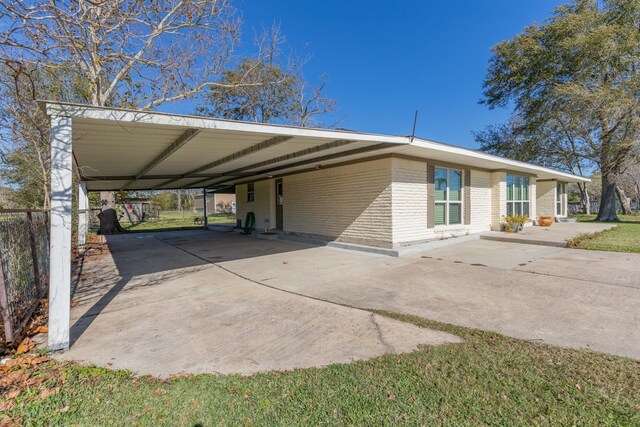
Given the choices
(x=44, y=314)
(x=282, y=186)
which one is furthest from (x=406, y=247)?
(x=44, y=314)

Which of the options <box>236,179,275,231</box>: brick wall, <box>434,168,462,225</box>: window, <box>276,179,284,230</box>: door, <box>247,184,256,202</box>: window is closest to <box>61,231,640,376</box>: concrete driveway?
<box>434,168,462,225</box>: window

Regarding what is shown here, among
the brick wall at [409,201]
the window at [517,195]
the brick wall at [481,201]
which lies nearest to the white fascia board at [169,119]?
the brick wall at [409,201]

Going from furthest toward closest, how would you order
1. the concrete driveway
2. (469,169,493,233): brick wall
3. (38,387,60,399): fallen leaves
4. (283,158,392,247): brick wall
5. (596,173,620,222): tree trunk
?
1. (596,173,620,222): tree trunk
2. (469,169,493,233): brick wall
3. (283,158,392,247): brick wall
4. the concrete driveway
5. (38,387,60,399): fallen leaves

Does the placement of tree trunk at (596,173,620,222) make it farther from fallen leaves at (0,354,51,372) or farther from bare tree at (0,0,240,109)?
fallen leaves at (0,354,51,372)

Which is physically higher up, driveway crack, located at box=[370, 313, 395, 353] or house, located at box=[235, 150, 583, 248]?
house, located at box=[235, 150, 583, 248]

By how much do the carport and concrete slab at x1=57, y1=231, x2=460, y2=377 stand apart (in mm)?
689

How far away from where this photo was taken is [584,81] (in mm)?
16438

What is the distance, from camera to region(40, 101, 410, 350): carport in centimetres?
292

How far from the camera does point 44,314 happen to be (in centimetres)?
396

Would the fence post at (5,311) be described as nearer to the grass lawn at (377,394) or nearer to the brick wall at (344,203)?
the grass lawn at (377,394)

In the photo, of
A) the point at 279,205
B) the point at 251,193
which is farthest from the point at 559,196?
the point at 251,193

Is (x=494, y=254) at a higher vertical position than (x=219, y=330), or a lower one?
higher

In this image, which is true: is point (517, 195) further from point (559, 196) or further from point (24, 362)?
point (24, 362)

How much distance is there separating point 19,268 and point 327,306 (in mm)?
3813
